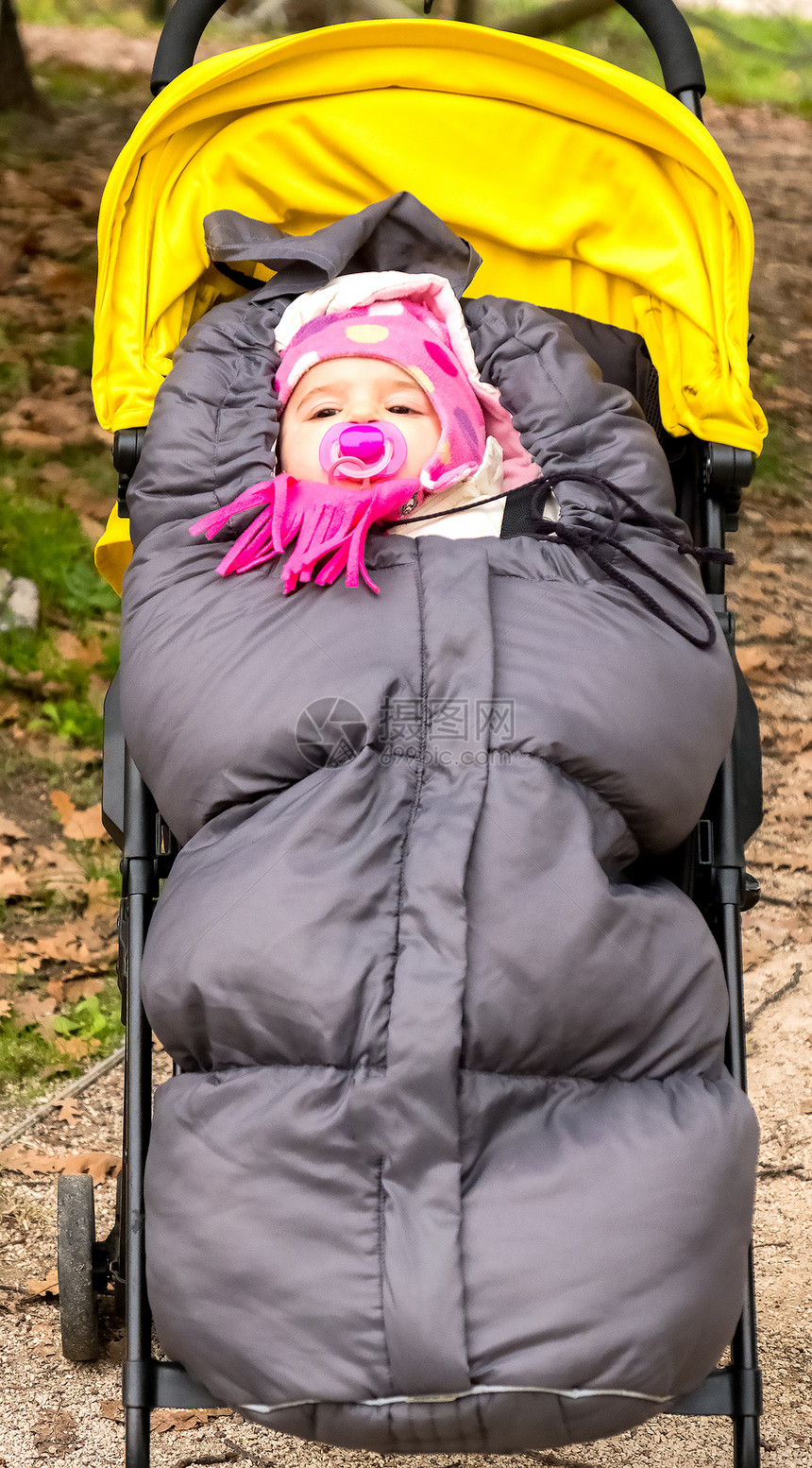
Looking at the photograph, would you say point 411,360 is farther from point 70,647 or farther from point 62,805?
point 70,647

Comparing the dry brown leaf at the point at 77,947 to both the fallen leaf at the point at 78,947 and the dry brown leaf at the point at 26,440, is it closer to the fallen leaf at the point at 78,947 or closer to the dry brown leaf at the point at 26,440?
the fallen leaf at the point at 78,947

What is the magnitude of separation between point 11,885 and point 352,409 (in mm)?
1621

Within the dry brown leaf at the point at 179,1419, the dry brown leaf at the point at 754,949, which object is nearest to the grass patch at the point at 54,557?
the dry brown leaf at the point at 754,949

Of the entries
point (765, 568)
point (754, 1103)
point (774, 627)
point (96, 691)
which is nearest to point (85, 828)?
point (96, 691)

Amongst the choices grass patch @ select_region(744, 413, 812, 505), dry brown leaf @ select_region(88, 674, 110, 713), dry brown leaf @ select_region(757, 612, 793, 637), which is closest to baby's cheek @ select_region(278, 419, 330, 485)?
dry brown leaf @ select_region(88, 674, 110, 713)

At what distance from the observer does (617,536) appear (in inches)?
73.6

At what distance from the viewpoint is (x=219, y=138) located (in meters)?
2.27

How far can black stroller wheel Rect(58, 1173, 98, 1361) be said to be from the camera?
1896 mm

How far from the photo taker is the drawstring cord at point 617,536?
5.74ft

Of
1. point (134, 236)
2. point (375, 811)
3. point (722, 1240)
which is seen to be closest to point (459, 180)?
point (134, 236)

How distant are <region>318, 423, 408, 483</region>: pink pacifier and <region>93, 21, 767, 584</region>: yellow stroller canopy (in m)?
0.41

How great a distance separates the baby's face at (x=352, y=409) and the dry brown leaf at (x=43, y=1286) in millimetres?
1376

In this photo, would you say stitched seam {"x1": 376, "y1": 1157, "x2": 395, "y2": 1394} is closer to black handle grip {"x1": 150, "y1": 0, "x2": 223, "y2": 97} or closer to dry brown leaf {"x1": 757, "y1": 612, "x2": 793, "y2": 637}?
black handle grip {"x1": 150, "y1": 0, "x2": 223, "y2": 97}

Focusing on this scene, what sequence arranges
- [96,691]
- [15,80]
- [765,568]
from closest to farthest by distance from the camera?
1. [96,691]
2. [765,568]
3. [15,80]
